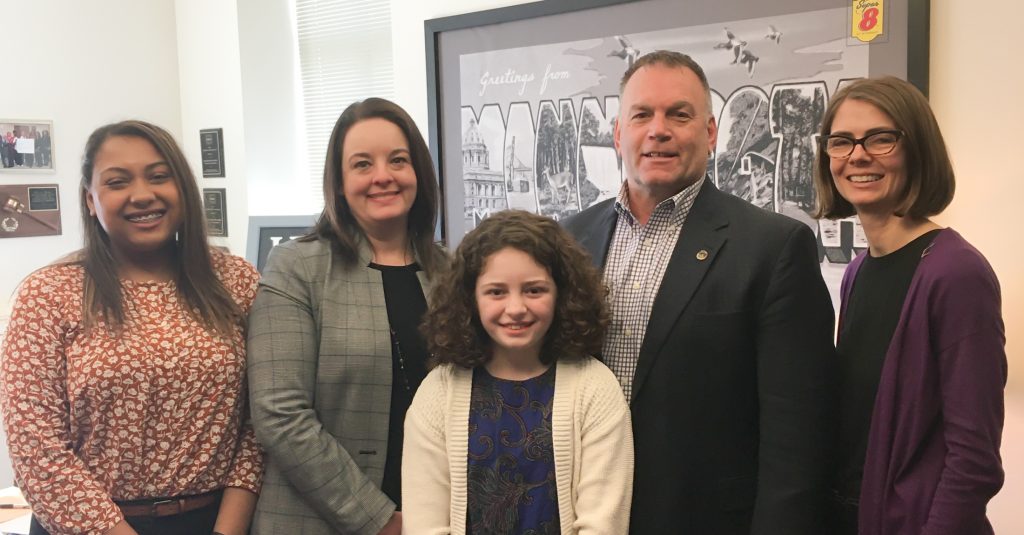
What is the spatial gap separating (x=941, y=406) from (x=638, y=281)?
588 mm

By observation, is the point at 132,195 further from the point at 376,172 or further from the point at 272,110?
the point at 272,110

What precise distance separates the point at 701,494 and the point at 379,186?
0.92 metres

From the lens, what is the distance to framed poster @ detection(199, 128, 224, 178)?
13.0 feet

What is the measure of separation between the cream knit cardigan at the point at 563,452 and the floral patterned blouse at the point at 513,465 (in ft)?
0.06

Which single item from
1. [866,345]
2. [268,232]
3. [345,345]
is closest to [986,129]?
[866,345]

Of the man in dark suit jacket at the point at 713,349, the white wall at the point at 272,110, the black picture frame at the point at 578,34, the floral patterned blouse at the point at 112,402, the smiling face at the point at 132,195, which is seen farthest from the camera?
the white wall at the point at 272,110

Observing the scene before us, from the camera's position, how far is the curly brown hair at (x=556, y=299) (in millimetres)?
1568

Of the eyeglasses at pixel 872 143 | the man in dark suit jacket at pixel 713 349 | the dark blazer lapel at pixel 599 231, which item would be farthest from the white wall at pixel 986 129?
the dark blazer lapel at pixel 599 231

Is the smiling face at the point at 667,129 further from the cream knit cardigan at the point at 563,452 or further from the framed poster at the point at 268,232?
the framed poster at the point at 268,232

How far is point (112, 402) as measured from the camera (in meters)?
1.62

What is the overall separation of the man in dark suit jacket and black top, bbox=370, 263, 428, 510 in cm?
43

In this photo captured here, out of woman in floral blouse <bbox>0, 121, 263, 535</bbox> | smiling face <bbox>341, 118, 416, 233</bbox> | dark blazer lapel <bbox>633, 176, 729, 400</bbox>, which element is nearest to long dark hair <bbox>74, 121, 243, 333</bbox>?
woman in floral blouse <bbox>0, 121, 263, 535</bbox>

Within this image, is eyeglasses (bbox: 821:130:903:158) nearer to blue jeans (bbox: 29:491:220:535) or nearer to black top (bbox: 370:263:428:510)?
black top (bbox: 370:263:428:510)

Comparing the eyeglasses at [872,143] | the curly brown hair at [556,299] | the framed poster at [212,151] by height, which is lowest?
the curly brown hair at [556,299]
